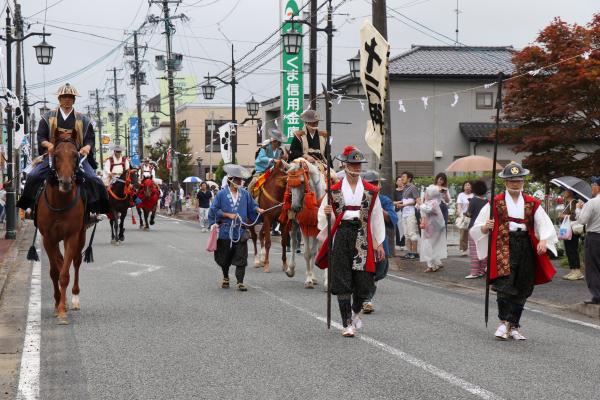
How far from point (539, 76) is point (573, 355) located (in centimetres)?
1108

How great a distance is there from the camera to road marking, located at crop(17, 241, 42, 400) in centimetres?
711

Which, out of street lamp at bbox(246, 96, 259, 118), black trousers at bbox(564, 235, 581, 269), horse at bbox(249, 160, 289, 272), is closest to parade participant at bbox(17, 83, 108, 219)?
horse at bbox(249, 160, 289, 272)

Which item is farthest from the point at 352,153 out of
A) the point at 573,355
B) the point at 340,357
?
the point at 573,355

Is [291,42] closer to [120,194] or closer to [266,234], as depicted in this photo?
[120,194]

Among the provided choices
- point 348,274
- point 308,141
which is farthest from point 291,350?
point 308,141

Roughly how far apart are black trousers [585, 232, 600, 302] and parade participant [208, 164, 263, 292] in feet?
17.0

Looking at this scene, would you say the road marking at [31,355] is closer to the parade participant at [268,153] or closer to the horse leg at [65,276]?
the horse leg at [65,276]

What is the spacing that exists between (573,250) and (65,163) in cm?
979

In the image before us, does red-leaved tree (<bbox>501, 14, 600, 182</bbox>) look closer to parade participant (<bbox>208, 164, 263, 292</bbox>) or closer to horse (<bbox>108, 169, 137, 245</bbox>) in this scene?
parade participant (<bbox>208, 164, 263, 292</bbox>)

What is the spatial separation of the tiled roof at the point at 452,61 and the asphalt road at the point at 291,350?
89.0ft

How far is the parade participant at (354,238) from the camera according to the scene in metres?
9.78

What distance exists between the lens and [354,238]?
9867 mm

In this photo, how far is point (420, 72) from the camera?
39969 mm

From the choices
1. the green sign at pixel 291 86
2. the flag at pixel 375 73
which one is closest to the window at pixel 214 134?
the green sign at pixel 291 86
